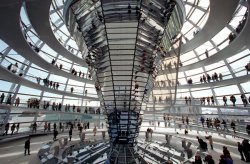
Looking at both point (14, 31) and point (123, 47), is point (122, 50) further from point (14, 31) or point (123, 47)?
point (14, 31)

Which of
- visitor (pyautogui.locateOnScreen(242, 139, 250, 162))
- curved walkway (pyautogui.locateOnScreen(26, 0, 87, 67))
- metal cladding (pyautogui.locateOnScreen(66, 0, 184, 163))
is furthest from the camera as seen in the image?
curved walkway (pyautogui.locateOnScreen(26, 0, 87, 67))

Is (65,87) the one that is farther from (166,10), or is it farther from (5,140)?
(166,10)

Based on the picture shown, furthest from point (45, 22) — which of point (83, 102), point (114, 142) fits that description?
Result: point (83, 102)

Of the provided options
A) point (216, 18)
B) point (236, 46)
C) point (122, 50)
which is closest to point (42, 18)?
point (122, 50)

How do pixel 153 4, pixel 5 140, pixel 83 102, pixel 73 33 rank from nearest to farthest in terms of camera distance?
pixel 153 4 < pixel 73 33 < pixel 5 140 < pixel 83 102

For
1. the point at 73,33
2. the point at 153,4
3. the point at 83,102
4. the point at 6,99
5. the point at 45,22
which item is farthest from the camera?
the point at 83,102

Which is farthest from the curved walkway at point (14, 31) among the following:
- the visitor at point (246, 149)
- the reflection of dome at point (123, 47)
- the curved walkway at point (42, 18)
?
the visitor at point (246, 149)

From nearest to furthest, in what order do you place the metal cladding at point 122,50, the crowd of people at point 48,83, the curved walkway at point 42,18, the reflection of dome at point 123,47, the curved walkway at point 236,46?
the metal cladding at point 122,50 → the reflection of dome at point 123,47 → the curved walkway at point 42,18 → the curved walkway at point 236,46 → the crowd of people at point 48,83

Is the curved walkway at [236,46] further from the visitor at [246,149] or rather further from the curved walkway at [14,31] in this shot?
the curved walkway at [14,31]

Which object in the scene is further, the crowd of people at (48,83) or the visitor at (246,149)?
the crowd of people at (48,83)

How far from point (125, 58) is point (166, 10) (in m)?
3.14

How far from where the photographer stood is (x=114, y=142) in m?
10.5

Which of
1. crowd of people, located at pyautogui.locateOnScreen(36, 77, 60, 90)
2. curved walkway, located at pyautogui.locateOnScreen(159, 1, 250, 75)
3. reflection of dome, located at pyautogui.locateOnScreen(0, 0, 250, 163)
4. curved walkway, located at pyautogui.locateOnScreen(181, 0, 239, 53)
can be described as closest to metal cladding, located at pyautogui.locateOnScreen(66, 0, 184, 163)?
reflection of dome, located at pyautogui.locateOnScreen(0, 0, 250, 163)

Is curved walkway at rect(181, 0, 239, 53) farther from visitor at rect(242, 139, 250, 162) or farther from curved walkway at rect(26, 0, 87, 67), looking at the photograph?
curved walkway at rect(26, 0, 87, 67)
